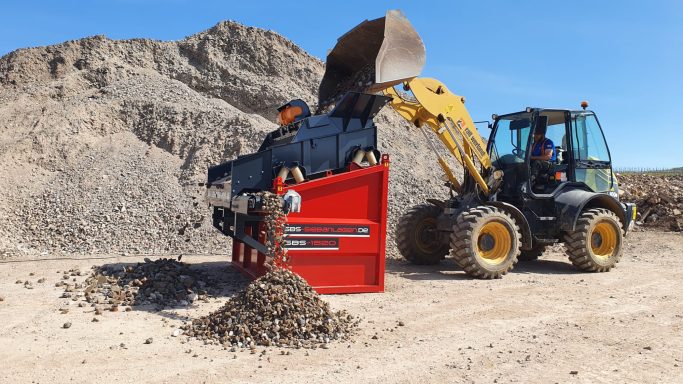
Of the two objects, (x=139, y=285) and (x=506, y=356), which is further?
(x=139, y=285)

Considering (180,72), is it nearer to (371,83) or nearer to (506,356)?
(371,83)

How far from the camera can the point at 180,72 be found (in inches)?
877

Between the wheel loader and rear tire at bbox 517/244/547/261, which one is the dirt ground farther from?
rear tire at bbox 517/244/547/261

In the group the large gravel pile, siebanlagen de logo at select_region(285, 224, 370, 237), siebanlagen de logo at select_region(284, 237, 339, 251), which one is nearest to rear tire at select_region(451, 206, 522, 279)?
siebanlagen de logo at select_region(285, 224, 370, 237)

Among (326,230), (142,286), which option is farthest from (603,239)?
(142,286)

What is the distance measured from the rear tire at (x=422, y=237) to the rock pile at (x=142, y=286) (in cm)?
366

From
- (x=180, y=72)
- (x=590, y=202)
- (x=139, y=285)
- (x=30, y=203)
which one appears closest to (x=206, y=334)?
(x=139, y=285)

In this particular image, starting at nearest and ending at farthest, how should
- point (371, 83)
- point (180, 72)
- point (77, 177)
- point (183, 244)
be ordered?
point (371, 83) < point (183, 244) < point (77, 177) < point (180, 72)

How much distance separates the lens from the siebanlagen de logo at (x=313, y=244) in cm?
682

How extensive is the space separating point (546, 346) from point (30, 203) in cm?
1248

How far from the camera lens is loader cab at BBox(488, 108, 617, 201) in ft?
30.9

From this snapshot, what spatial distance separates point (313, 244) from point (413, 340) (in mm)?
2058

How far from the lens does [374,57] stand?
28.0 ft

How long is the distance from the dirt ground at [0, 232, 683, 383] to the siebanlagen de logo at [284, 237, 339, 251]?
0.68 meters
